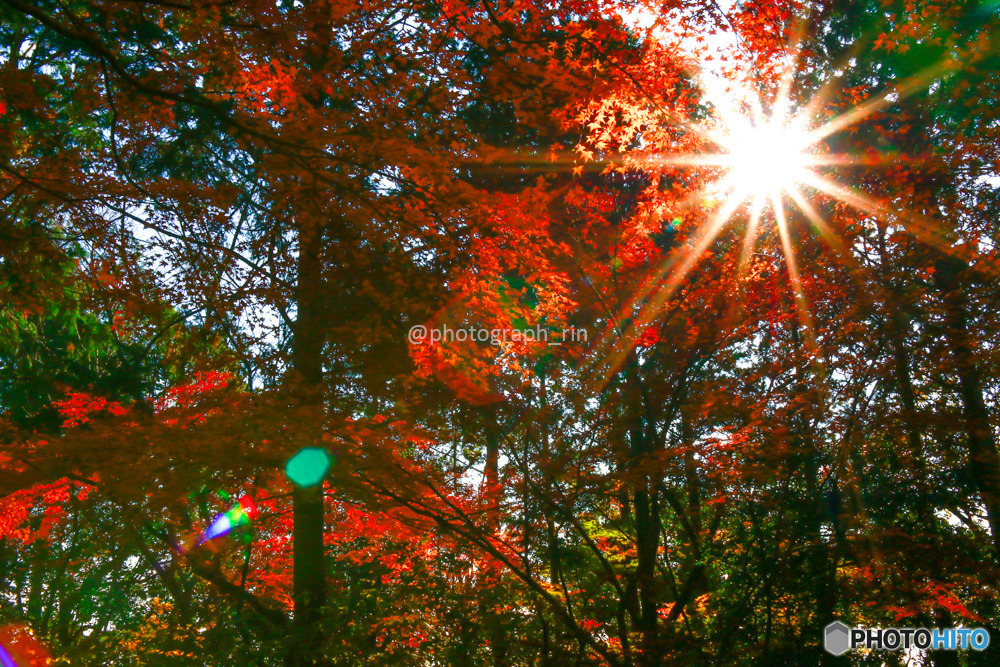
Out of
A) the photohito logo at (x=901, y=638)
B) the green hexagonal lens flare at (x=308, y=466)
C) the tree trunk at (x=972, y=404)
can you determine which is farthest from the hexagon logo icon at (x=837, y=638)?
the green hexagonal lens flare at (x=308, y=466)

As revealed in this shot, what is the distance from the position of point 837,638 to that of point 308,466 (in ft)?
17.7

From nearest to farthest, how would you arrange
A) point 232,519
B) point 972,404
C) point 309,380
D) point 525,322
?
point 972,404, point 525,322, point 309,380, point 232,519

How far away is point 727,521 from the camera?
6312mm

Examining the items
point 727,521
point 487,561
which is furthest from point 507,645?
point 727,521

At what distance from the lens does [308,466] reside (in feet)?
19.8

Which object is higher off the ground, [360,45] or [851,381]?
[360,45]

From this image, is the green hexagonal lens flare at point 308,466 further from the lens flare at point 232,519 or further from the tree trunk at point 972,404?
the tree trunk at point 972,404

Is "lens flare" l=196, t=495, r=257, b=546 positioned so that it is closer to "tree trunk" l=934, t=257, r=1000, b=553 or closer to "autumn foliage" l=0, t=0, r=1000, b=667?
"autumn foliage" l=0, t=0, r=1000, b=667

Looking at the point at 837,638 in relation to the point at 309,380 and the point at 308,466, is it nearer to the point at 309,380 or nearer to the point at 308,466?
the point at 308,466

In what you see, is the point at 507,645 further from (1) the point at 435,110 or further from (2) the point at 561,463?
(1) the point at 435,110

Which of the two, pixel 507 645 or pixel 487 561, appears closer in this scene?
pixel 507 645

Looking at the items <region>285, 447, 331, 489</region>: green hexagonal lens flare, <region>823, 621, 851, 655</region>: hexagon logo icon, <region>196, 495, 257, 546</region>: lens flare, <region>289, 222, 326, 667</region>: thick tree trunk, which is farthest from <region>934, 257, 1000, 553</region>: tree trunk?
<region>196, 495, 257, 546</region>: lens flare

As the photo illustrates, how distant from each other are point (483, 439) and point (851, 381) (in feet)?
11.6

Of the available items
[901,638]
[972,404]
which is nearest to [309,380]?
[972,404]
